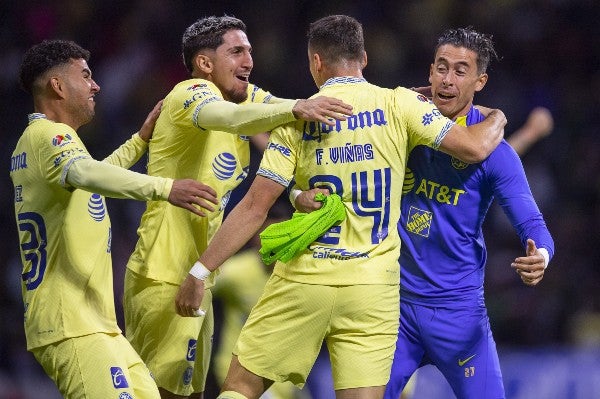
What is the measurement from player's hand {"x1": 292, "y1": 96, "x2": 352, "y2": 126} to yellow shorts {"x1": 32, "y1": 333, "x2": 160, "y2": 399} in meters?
1.46

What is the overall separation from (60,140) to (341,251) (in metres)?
1.47

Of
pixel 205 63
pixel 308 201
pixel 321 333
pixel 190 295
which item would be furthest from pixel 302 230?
pixel 205 63

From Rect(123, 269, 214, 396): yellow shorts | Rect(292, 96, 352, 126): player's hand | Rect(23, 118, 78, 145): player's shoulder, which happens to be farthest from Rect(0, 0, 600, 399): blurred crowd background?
Rect(292, 96, 352, 126): player's hand

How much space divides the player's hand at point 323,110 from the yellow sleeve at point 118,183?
0.72 metres

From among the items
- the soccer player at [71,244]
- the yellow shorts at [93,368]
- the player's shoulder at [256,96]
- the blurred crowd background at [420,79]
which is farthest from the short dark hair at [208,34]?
the blurred crowd background at [420,79]

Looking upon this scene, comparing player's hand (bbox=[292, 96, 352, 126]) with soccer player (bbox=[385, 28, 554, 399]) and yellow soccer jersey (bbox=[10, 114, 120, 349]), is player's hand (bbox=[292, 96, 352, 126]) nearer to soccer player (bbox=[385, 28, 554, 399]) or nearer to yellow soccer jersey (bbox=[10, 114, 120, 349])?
soccer player (bbox=[385, 28, 554, 399])

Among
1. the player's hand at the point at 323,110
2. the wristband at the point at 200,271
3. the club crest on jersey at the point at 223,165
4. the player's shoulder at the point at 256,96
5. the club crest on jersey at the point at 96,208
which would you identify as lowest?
the wristband at the point at 200,271

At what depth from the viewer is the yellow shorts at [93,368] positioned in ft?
17.0

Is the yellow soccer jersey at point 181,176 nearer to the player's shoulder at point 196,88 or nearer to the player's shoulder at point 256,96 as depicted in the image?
the player's shoulder at point 196,88

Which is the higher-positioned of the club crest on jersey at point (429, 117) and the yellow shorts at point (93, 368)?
the club crest on jersey at point (429, 117)

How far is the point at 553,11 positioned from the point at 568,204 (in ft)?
7.58

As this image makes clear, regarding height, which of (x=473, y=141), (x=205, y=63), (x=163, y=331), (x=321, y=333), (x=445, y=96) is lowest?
(x=163, y=331)

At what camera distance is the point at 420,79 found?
36.2ft

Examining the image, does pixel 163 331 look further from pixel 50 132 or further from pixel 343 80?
pixel 343 80
